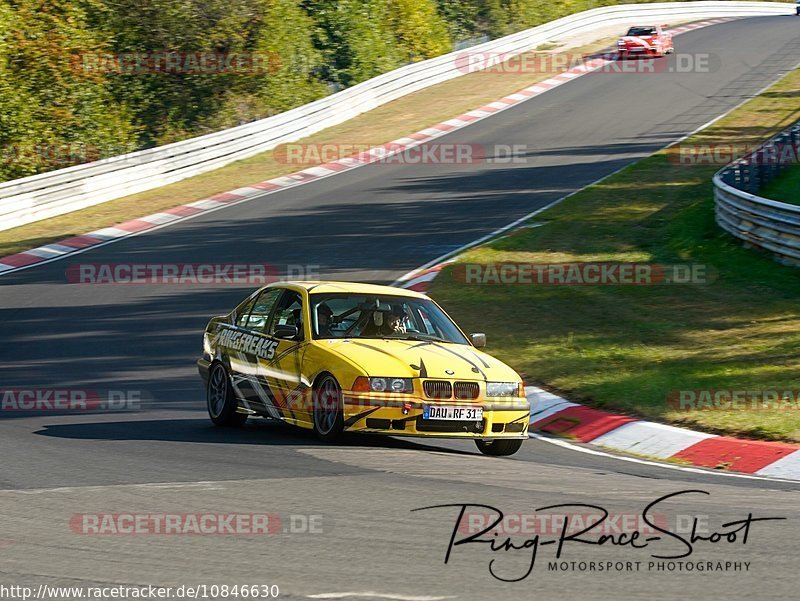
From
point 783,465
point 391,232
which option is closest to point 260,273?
point 391,232

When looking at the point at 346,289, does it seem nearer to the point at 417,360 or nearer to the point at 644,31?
the point at 417,360

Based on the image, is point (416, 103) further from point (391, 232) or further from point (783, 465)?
point (783, 465)

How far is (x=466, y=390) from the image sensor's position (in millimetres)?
9633

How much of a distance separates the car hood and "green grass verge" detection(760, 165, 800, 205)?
13533 millimetres

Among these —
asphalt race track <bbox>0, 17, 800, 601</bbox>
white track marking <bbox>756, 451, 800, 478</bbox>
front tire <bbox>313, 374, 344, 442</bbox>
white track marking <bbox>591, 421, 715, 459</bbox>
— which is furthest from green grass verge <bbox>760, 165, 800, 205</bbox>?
front tire <bbox>313, 374, 344, 442</bbox>

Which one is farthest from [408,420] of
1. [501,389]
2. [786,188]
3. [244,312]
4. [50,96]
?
[50,96]

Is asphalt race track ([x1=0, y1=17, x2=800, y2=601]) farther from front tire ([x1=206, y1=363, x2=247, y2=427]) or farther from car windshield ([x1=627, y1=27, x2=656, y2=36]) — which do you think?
car windshield ([x1=627, y1=27, x2=656, y2=36])

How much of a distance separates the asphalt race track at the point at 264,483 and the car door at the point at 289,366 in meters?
0.29

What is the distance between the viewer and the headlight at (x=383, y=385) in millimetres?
9383

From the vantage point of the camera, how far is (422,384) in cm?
952

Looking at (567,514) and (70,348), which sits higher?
(567,514)

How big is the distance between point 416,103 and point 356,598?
34.2 m

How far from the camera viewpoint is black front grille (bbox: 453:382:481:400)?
31.5ft

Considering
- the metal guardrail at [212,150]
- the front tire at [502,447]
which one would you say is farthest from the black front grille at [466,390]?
the metal guardrail at [212,150]
